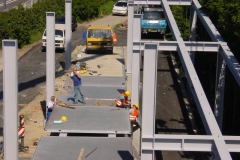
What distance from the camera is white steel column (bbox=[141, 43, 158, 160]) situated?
11.2 meters

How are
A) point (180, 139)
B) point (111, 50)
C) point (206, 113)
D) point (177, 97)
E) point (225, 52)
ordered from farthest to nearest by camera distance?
point (111, 50)
point (177, 97)
point (225, 52)
point (206, 113)
point (180, 139)

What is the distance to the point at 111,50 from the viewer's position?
32.9 m

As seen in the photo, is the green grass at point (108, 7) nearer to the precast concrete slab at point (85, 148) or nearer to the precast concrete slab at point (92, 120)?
the precast concrete slab at point (92, 120)

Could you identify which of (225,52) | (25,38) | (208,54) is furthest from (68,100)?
(25,38)

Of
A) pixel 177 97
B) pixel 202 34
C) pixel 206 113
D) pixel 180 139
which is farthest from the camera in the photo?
pixel 202 34

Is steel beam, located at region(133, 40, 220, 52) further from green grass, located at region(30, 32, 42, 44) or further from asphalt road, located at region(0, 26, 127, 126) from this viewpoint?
green grass, located at region(30, 32, 42, 44)

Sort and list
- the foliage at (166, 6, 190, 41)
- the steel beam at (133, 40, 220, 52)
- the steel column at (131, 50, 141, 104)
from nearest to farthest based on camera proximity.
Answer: the steel beam at (133, 40, 220, 52)
the steel column at (131, 50, 141, 104)
the foliage at (166, 6, 190, 41)

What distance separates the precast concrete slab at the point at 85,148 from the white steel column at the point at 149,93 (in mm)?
1712

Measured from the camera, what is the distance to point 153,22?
121ft

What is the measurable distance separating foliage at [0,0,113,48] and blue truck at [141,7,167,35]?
8.08 meters

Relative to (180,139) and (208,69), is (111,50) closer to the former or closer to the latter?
(208,69)

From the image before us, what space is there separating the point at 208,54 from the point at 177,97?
2391mm

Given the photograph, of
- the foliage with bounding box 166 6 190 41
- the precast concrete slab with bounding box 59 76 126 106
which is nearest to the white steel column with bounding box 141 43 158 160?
the precast concrete slab with bounding box 59 76 126 106

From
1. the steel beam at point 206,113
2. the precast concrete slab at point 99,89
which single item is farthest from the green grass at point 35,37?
the steel beam at point 206,113
